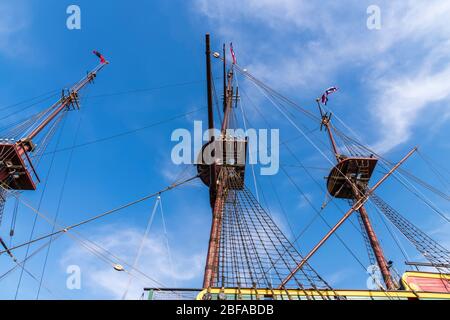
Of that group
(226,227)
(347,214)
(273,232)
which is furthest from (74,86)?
(347,214)

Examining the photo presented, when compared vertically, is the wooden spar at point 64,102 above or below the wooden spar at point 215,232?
above

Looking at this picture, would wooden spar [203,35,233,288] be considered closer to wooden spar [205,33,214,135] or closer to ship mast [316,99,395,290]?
wooden spar [205,33,214,135]

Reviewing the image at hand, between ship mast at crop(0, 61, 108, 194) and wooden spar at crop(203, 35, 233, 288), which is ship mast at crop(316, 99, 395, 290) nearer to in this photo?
wooden spar at crop(203, 35, 233, 288)

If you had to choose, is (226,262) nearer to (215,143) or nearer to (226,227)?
(226,227)

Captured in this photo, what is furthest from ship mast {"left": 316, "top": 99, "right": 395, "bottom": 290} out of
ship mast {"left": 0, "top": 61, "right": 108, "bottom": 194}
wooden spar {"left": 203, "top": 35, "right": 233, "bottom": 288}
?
ship mast {"left": 0, "top": 61, "right": 108, "bottom": 194}

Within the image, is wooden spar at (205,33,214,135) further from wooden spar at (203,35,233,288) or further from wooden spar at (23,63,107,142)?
wooden spar at (23,63,107,142)

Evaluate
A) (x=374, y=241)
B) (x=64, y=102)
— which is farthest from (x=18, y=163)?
(x=374, y=241)

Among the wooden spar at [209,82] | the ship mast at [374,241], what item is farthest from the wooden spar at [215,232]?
the ship mast at [374,241]

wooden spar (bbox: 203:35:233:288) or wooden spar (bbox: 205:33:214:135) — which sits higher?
wooden spar (bbox: 205:33:214:135)

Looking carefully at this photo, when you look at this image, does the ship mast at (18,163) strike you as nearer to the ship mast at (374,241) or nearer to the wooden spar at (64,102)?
the wooden spar at (64,102)

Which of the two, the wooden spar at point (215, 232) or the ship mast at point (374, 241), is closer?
the wooden spar at point (215, 232)

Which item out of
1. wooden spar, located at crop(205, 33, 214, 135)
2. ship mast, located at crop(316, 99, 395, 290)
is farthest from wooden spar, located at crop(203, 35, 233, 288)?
ship mast, located at crop(316, 99, 395, 290)

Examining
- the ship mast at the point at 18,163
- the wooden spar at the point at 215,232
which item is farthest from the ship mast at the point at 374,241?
the ship mast at the point at 18,163

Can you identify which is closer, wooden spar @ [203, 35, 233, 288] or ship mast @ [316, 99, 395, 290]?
wooden spar @ [203, 35, 233, 288]
